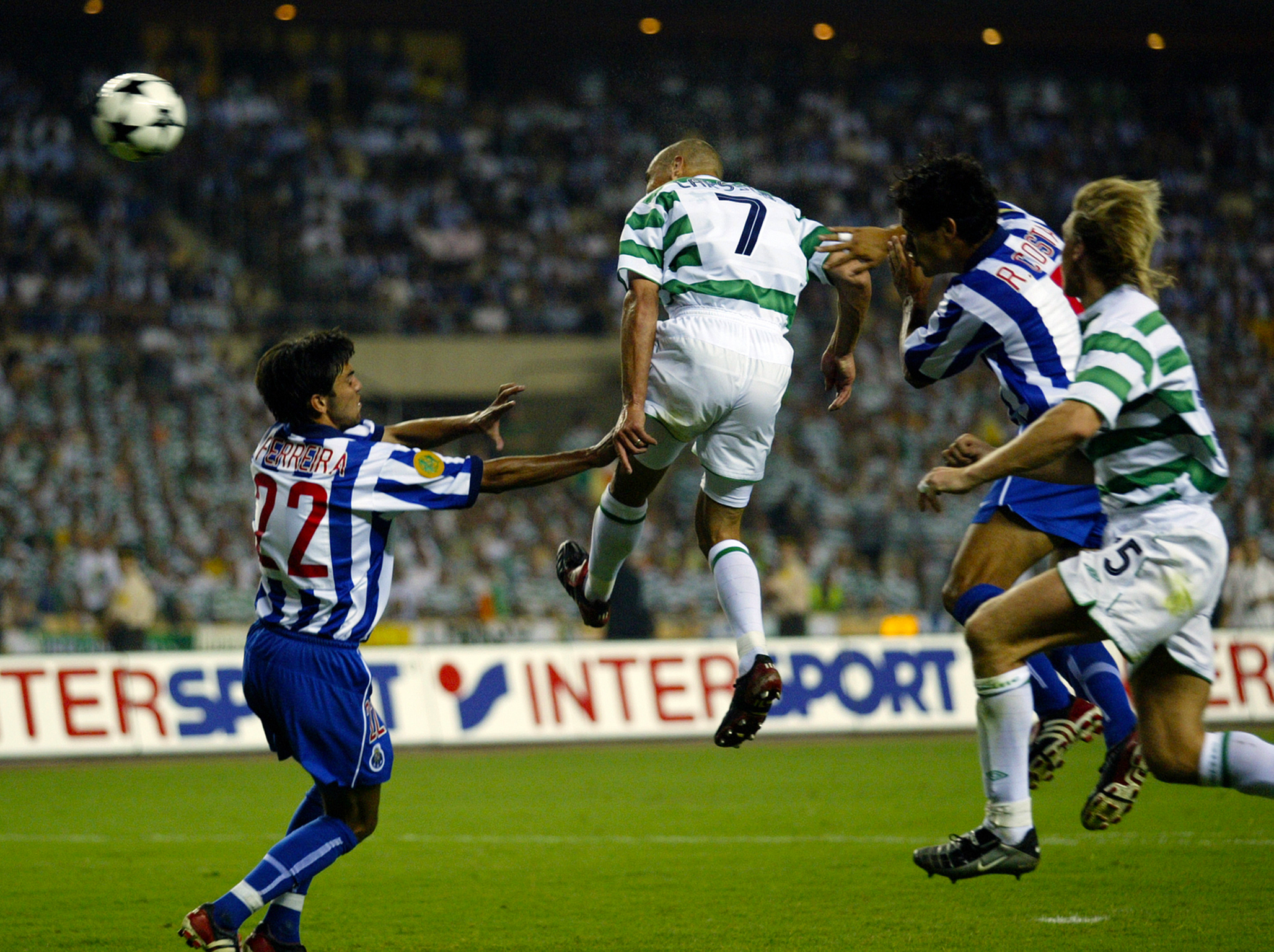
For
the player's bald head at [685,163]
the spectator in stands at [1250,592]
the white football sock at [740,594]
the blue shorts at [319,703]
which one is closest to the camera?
the blue shorts at [319,703]

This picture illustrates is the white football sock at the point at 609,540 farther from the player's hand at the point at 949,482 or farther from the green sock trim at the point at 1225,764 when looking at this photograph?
the green sock trim at the point at 1225,764

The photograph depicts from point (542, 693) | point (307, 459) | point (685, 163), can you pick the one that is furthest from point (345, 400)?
point (542, 693)

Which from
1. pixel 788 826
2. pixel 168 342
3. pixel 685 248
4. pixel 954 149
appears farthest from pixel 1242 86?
pixel 685 248

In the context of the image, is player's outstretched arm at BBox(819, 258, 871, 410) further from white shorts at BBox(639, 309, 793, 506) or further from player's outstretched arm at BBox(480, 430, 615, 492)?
player's outstretched arm at BBox(480, 430, 615, 492)

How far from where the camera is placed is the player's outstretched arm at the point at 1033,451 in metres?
4.64

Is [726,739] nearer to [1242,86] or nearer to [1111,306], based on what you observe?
[1111,306]

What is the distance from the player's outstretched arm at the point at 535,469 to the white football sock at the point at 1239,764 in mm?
2187

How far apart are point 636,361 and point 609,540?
1066mm

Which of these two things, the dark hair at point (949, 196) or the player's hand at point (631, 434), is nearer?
the dark hair at point (949, 196)

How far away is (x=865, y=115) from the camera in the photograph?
25.8 meters

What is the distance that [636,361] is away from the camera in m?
5.83

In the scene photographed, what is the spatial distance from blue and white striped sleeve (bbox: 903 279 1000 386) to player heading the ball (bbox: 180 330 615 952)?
1370 millimetres

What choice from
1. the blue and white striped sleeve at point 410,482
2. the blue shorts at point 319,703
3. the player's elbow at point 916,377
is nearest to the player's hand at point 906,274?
the player's elbow at point 916,377

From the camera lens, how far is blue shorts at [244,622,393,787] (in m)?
5.27
